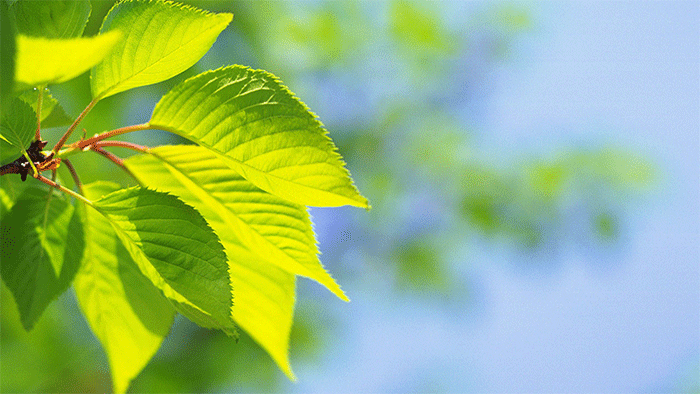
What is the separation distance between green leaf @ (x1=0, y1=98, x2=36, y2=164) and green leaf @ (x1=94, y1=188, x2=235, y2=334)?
9cm

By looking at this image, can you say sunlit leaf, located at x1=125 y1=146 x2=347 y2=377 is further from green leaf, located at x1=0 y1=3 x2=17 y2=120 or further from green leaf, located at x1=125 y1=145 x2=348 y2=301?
green leaf, located at x1=0 y1=3 x2=17 y2=120

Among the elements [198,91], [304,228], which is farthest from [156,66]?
[304,228]

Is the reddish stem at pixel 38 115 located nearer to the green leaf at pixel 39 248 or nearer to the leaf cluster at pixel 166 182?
the leaf cluster at pixel 166 182

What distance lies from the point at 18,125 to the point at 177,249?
18 centimetres

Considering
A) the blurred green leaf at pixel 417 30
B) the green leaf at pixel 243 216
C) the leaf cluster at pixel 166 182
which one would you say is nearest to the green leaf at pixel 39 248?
the leaf cluster at pixel 166 182

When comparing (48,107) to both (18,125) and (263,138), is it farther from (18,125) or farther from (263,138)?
(263,138)

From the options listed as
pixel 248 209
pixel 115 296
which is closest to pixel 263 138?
pixel 248 209

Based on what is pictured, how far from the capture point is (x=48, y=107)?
58cm

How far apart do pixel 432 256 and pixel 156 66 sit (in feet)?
13.6

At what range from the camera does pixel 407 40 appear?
4.09m

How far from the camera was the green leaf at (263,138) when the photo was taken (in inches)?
19.6

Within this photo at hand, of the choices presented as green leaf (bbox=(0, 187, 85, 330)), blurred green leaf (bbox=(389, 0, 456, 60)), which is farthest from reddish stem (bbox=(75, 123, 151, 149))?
blurred green leaf (bbox=(389, 0, 456, 60))

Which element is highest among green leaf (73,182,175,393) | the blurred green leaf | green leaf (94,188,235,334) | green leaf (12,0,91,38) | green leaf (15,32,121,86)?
the blurred green leaf

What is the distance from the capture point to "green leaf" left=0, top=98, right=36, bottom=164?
0.47m
